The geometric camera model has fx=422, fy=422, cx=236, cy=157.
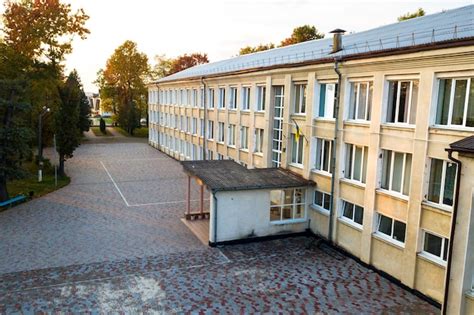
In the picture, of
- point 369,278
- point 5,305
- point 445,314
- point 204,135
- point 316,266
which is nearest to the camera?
point 445,314

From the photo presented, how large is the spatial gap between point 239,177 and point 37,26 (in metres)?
23.4

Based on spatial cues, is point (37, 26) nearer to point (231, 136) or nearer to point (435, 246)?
point (231, 136)

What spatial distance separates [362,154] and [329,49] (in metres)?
7.30

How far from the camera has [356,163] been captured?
16797mm

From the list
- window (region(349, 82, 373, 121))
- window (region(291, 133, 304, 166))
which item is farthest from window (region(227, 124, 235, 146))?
window (region(349, 82, 373, 121))

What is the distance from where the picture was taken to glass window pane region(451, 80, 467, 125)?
12344 mm

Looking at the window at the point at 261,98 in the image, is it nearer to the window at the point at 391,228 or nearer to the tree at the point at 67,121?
the window at the point at 391,228

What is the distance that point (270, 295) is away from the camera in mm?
13336

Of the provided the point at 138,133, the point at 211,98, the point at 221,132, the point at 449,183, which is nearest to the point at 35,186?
the point at 221,132

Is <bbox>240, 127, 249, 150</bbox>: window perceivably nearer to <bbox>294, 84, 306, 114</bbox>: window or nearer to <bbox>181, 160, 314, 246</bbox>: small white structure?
<bbox>181, 160, 314, 246</bbox>: small white structure

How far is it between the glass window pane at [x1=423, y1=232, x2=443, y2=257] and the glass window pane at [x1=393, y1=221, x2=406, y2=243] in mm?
1050

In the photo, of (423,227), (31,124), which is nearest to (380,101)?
(423,227)

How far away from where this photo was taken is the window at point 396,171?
1427 centimetres

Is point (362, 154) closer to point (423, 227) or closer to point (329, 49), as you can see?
point (423, 227)
